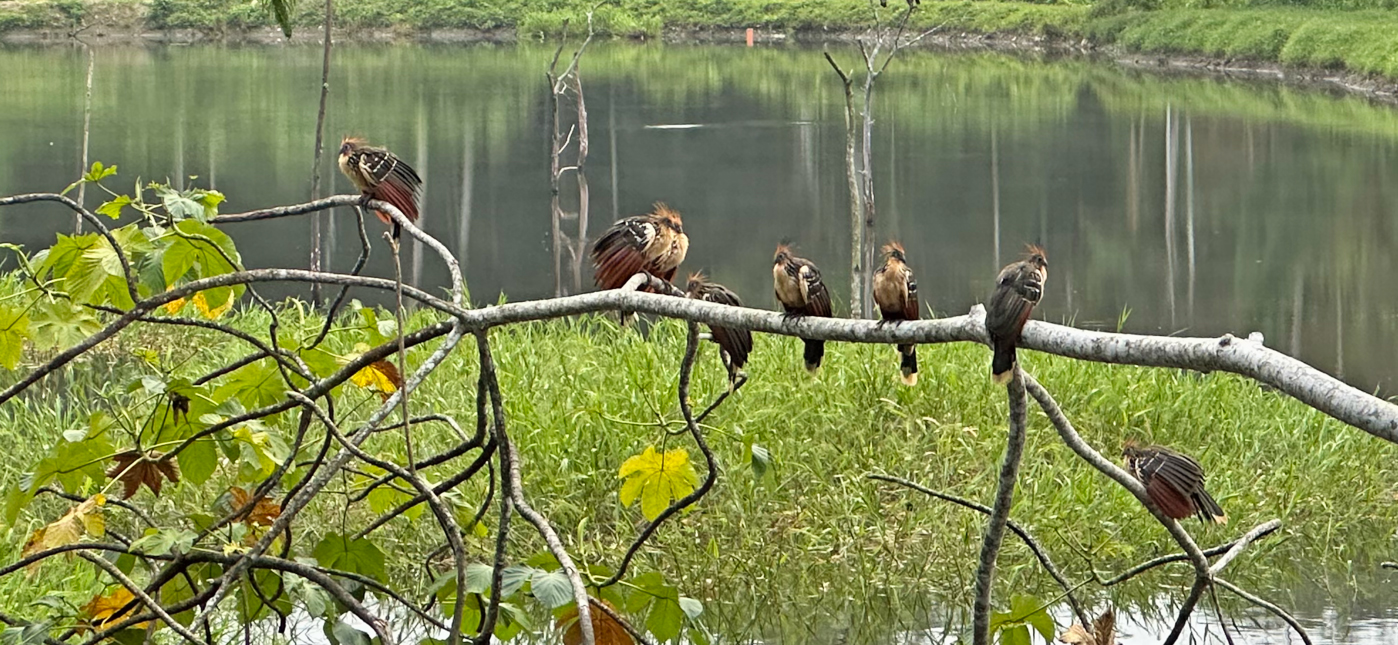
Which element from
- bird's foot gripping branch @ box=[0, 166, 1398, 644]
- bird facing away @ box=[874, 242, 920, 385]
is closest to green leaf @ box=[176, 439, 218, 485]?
bird's foot gripping branch @ box=[0, 166, 1398, 644]

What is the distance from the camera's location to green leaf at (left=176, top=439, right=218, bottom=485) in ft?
8.89

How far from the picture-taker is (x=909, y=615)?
5.07 metres

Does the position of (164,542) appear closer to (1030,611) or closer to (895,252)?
(1030,611)

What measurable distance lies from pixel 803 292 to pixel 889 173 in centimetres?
1596

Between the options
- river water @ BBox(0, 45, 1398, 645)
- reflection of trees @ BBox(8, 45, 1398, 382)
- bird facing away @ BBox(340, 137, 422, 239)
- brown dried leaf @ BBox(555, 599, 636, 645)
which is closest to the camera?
brown dried leaf @ BBox(555, 599, 636, 645)

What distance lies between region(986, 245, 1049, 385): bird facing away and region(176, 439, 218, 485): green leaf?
4.42 ft

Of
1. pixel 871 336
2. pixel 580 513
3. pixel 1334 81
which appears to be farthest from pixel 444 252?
pixel 1334 81

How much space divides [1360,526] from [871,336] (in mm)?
4454

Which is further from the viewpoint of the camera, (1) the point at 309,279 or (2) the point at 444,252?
(2) the point at 444,252

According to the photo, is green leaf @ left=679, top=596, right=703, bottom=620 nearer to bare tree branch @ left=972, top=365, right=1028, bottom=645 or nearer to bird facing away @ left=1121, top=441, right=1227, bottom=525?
bare tree branch @ left=972, top=365, right=1028, bottom=645

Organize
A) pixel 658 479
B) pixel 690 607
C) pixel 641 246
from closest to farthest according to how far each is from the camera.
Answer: pixel 690 607 < pixel 658 479 < pixel 641 246

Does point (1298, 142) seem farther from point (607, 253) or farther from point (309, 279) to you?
point (309, 279)

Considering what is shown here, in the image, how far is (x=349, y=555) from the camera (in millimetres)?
2754

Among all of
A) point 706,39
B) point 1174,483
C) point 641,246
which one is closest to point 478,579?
point 641,246
